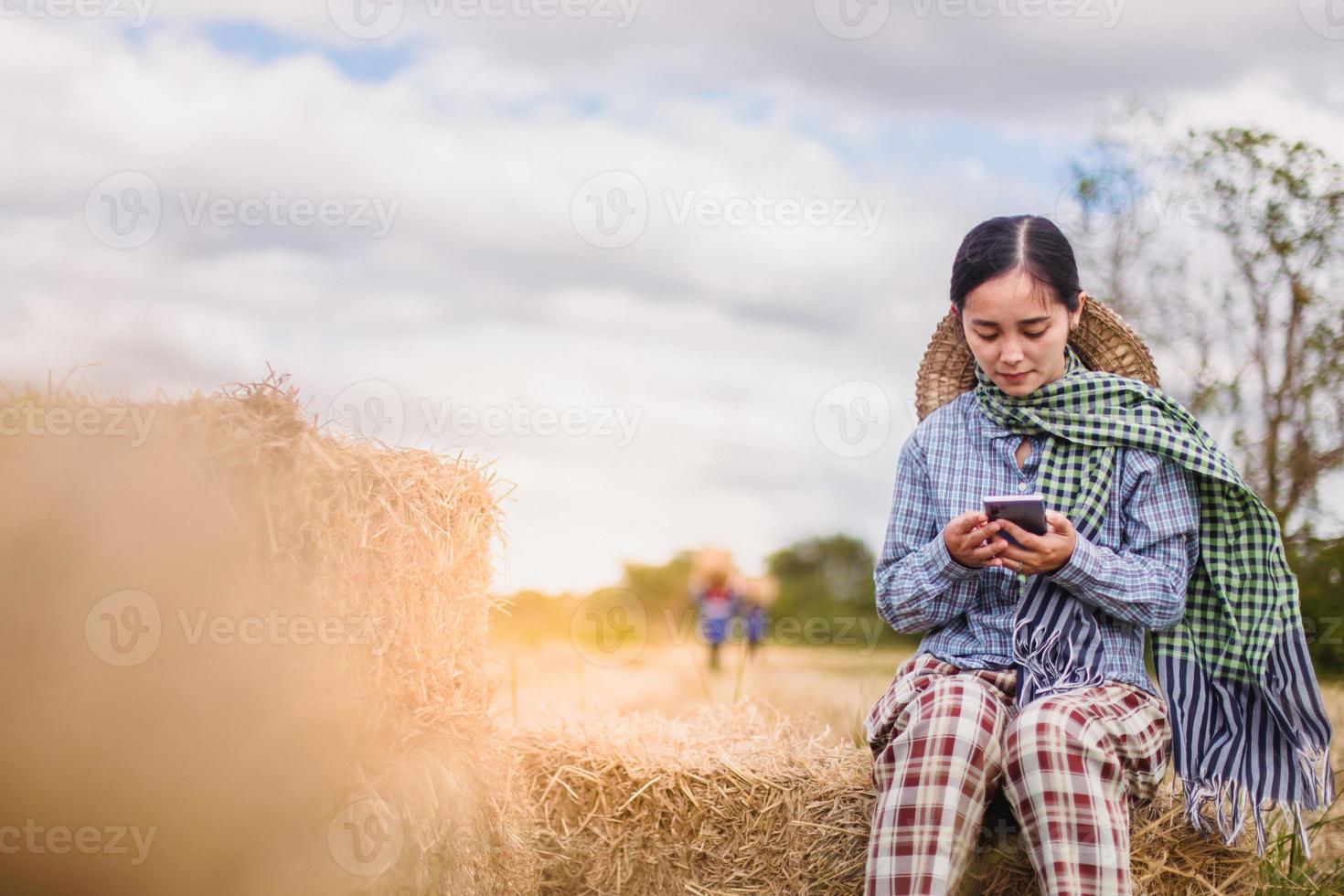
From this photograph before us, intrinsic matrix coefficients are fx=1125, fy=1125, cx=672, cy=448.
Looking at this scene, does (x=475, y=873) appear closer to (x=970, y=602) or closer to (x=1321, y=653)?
(x=970, y=602)

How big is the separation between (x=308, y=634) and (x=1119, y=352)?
217cm

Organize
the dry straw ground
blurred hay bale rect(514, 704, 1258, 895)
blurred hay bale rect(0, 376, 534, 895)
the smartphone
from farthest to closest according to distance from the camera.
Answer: blurred hay bale rect(514, 704, 1258, 895), the dry straw ground, the smartphone, blurred hay bale rect(0, 376, 534, 895)

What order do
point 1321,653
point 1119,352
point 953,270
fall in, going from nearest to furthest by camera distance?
1. point 953,270
2. point 1119,352
3. point 1321,653

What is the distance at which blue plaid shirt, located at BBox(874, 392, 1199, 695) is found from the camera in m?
2.62

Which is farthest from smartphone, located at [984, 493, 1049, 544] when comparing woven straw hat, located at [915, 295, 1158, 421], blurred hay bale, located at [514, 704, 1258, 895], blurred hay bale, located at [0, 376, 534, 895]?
blurred hay bale, located at [0, 376, 534, 895]

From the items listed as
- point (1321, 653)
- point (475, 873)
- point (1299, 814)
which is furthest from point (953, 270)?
point (1321, 653)

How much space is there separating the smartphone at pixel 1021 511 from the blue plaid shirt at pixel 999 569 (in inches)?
4.9

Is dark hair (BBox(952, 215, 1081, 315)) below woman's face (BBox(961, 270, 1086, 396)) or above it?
above

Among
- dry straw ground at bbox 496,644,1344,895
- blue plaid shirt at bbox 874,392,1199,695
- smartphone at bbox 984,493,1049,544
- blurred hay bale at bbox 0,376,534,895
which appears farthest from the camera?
dry straw ground at bbox 496,644,1344,895

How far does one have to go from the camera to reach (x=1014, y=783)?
239 cm

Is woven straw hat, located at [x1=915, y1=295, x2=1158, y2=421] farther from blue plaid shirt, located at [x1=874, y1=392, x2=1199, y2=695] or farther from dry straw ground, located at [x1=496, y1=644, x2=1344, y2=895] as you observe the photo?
dry straw ground, located at [x1=496, y1=644, x2=1344, y2=895]

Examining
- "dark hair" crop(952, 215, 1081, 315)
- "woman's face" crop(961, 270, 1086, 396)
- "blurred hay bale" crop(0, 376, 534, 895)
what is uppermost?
"dark hair" crop(952, 215, 1081, 315)

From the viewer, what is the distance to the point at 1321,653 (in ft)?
19.3

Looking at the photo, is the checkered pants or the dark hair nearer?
the checkered pants
